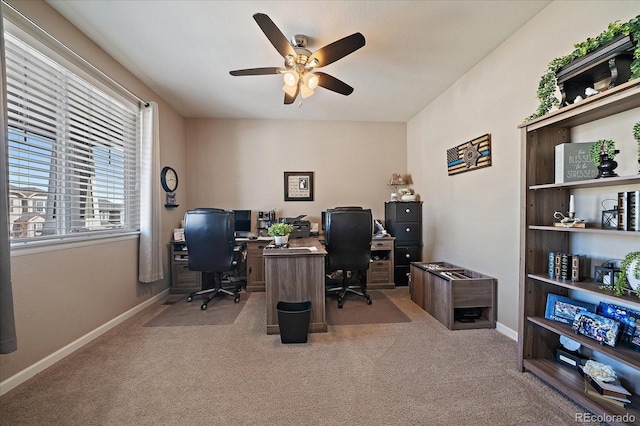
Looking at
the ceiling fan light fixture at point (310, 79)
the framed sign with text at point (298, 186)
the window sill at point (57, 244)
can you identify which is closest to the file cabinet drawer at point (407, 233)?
the framed sign with text at point (298, 186)

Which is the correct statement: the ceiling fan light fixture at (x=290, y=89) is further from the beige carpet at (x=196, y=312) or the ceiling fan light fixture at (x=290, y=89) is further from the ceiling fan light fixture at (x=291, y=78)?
the beige carpet at (x=196, y=312)

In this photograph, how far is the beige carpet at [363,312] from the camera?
271 centimetres

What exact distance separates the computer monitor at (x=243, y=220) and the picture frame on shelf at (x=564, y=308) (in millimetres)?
3748

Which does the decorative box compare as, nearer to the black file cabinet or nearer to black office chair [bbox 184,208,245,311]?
the black file cabinet

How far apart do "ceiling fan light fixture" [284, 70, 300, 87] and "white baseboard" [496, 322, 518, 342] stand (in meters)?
3.02

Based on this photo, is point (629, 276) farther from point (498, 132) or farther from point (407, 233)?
point (407, 233)

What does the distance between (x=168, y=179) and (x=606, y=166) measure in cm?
447

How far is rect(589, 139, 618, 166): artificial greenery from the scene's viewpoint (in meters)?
1.42

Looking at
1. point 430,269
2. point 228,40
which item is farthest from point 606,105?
point 228,40

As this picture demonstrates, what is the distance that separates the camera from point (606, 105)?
1368 mm

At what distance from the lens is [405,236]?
156 inches

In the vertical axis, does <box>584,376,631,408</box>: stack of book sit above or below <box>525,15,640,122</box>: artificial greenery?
below

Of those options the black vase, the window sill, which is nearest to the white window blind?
the window sill

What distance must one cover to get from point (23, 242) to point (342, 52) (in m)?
2.74
